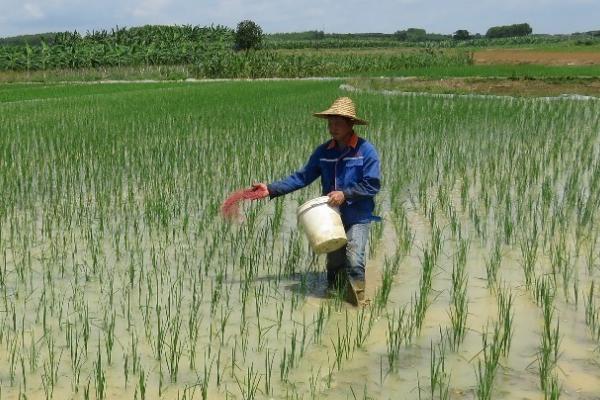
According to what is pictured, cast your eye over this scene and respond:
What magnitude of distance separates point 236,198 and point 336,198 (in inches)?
23.4

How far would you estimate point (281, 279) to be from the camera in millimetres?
3947

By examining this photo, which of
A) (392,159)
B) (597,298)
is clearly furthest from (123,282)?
(392,159)

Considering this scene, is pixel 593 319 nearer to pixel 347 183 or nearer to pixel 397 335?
pixel 397 335

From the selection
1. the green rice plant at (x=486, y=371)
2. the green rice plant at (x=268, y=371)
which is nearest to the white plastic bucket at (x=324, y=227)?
the green rice plant at (x=268, y=371)

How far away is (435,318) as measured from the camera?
3391 mm

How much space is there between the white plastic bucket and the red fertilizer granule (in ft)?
1.01

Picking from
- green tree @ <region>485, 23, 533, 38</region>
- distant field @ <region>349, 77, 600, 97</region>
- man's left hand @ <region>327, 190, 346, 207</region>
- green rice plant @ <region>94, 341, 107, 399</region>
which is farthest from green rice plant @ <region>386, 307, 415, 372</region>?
green tree @ <region>485, 23, 533, 38</region>

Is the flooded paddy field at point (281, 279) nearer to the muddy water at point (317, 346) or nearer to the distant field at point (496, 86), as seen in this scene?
the muddy water at point (317, 346)

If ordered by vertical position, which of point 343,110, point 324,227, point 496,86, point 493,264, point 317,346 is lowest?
point 317,346

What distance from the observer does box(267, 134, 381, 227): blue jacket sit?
12.1 ft

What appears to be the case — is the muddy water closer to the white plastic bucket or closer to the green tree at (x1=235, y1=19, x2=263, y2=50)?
the white plastic bucket

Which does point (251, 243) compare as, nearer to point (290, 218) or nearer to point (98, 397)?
point (290, 218)

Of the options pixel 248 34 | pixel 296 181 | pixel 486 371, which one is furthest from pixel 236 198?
pixel 248 34

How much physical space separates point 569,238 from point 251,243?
193cm
